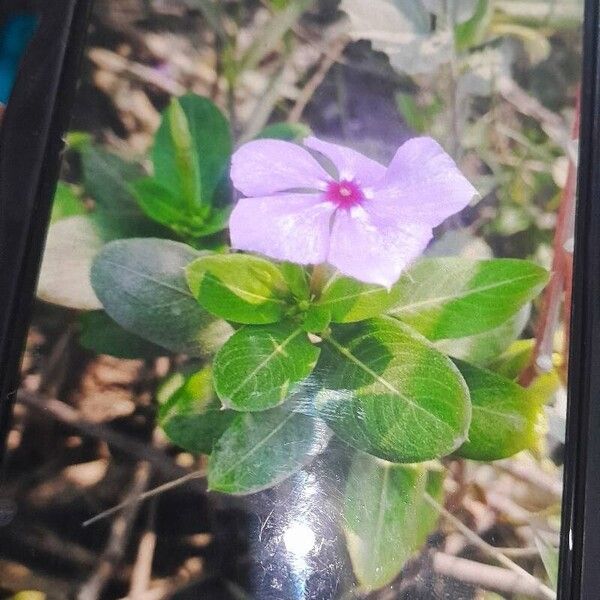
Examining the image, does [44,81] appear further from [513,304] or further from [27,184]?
[513,304]

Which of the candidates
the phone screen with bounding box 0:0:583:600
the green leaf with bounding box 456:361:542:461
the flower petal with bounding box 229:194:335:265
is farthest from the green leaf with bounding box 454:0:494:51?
the green leaf with bounding box 456:361:542:461

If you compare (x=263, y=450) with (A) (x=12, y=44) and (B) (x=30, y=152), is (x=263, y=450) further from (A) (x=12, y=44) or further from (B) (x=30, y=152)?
(A) (x=12, y=44)

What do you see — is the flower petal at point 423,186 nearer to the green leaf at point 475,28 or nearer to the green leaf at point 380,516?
the green leaf at point 475,28

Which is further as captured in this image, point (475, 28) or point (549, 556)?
point (475, 28)

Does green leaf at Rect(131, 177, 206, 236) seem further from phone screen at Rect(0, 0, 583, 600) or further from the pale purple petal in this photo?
the pale purple petal

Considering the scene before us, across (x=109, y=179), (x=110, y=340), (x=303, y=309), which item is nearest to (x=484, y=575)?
(x=303, y=309)

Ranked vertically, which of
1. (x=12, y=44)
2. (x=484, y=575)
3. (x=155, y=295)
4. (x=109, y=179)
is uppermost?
(x=12, y=44)

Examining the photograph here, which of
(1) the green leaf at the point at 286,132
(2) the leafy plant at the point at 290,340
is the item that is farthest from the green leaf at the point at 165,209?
(1) the green leaf at the point at 286,132
